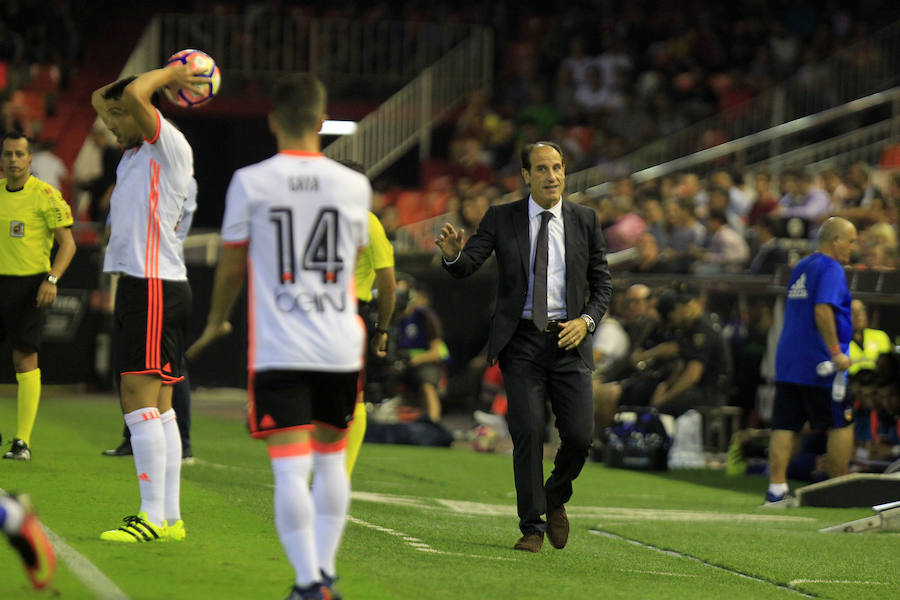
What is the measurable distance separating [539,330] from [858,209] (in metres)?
10.6

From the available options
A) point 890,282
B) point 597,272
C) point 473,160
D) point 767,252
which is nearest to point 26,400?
point 597,272

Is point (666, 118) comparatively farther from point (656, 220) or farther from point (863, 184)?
point (863, 184)

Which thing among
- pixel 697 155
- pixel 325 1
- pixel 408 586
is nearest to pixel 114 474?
pixel 408 586

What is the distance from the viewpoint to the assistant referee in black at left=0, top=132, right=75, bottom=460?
9883 millimetres

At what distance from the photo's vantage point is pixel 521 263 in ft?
25.7

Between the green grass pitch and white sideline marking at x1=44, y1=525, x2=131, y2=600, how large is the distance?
0.02 metres

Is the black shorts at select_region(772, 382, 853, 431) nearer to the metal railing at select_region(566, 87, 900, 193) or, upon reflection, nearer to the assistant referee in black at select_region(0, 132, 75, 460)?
the assistant referee in black at select_region(0, 132, 75, 460)

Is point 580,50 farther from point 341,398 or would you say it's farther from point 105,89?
point 341,398

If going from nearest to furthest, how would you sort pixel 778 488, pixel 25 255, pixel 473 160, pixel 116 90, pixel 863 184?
pixel 116 90
pixel 25 255
pixel 778 488
pixel 863 184
pixel 473 160

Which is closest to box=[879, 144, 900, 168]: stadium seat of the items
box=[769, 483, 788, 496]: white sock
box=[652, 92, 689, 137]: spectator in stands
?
box=[652, 92, 689, 137]: spectator in stands

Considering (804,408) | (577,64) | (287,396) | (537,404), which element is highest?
(577,64)

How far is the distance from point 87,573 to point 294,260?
1.80 metres

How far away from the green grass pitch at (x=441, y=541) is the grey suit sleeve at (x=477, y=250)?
153 cm

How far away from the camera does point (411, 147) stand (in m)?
26.6
